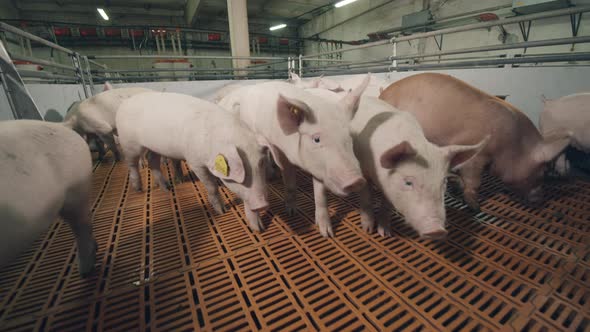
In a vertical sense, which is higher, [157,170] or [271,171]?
[157,170]

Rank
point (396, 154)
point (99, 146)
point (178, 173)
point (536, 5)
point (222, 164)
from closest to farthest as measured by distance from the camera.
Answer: point (396, 154) < point (222, 164) < point (178, 173) < point (99, 146) < point (536, 5)

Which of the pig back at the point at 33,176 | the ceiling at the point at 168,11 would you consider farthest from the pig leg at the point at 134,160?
the ceiling at the point at 168,11

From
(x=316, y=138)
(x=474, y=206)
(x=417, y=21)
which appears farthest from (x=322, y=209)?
(x=417, y=21)

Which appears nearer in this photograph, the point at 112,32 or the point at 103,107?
the point at 103,107

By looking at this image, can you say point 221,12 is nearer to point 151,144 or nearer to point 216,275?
point 151,144

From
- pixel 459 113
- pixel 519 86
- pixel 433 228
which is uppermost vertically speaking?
pixel 519 86

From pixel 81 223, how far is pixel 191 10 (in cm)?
1573

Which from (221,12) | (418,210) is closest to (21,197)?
(418,210)

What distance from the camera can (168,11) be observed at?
15680mm

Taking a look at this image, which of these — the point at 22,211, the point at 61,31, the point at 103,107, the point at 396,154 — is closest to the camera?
the point at 22,211

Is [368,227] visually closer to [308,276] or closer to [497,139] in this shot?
[308,276]

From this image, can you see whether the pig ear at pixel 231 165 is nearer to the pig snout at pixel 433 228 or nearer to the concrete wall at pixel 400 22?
the pig snout at pixel 433 228

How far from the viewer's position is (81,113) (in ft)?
13.8

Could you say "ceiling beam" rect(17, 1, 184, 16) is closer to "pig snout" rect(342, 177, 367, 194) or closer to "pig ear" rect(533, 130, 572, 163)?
"pig snout" rect(342, 177, 367, 194)
